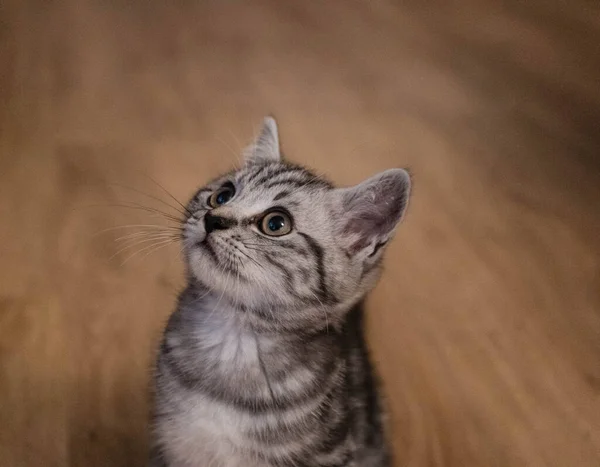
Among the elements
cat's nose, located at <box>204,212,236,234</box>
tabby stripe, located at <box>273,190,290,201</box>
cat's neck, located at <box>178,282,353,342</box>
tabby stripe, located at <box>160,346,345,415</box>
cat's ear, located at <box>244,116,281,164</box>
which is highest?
cat's ear, located at <box>244,116,281,164</box>

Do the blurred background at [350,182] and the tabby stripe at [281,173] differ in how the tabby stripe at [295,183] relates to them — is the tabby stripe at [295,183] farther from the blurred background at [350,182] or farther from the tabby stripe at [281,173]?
the blurred background at [350,182]

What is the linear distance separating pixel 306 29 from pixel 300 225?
3.25 ft

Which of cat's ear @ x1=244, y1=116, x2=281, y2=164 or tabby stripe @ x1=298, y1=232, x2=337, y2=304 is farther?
cat's ear @ x1=244, y1=116, x2=281, y2=164

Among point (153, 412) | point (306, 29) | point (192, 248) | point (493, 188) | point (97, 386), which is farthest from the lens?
point (306, 29)

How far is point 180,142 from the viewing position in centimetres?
149

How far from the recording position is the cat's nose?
844 millimetres

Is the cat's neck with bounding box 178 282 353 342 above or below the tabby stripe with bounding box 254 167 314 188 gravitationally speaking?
below

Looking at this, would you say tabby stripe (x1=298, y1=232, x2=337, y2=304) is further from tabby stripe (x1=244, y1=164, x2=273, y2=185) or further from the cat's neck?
tabby stripe (x1=244, y1=164, x2=273, y2=185)

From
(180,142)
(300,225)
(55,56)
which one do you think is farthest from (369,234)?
(55,56)

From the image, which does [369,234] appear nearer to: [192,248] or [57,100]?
[192,248]

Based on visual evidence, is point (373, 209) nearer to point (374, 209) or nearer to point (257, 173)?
point (374, 209)

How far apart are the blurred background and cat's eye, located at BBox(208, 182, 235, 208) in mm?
351

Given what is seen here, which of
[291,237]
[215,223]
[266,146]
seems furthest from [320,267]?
[266,146]

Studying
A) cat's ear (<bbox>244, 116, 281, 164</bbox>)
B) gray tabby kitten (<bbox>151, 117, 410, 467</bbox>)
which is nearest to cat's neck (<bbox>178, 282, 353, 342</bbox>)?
gray tabby kitten (<bbox>151, 117, 410, 467</bbox>)
